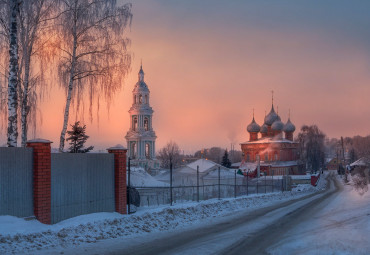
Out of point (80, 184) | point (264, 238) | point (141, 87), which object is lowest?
point (264, 238)

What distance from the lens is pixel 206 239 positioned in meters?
11.7

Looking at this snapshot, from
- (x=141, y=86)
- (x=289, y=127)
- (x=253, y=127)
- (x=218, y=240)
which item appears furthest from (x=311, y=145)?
(x=218, y=240)

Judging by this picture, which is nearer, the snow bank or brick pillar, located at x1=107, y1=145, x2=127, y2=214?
the snow bank

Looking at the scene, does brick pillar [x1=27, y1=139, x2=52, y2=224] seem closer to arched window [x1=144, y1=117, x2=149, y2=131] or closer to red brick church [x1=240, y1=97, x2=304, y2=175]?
arched window [x1=144, y1=117, x2=149, y2=131]

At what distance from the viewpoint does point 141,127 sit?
58625mm

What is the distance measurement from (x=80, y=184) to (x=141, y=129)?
45.8m

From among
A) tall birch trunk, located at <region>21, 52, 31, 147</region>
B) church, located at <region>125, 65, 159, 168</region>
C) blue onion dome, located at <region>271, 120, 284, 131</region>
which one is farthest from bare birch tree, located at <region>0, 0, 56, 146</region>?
blue onion dome, located at <region>271, 120, 284, 131</region>

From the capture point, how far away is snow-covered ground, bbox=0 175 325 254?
387 inches

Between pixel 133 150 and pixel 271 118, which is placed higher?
pixel 271 118

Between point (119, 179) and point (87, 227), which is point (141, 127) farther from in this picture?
point (87, 227)

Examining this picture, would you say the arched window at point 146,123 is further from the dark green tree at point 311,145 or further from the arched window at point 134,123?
the dark green tree at point 311,145

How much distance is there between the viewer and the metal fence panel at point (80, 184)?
1222 centimetres

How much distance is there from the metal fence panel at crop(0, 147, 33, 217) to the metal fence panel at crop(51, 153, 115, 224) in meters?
0.82

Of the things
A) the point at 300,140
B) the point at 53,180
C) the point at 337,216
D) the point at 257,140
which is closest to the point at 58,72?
the point at 53,180
